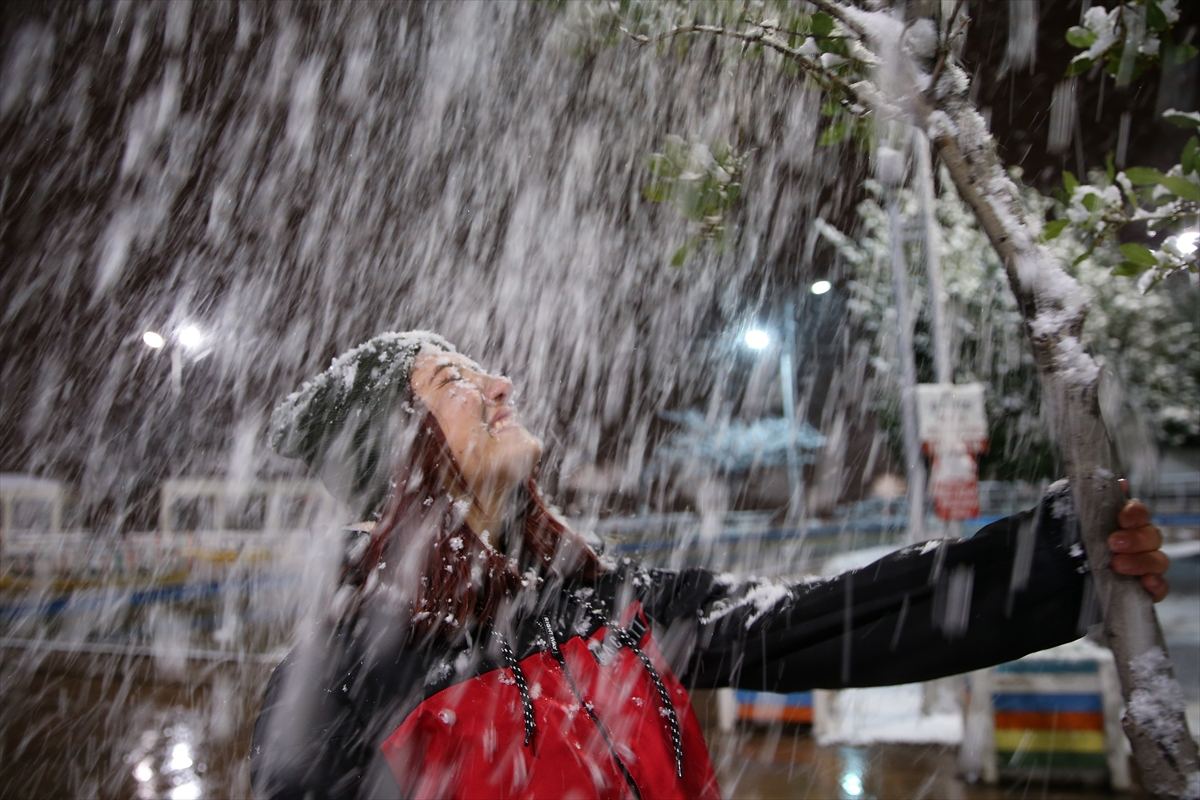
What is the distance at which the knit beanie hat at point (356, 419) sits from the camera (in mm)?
1969

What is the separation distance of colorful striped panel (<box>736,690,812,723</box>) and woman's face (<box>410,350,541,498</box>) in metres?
4.76

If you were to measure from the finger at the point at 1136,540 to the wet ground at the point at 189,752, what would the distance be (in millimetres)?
3981

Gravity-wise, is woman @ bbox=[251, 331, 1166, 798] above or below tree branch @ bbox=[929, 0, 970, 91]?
below

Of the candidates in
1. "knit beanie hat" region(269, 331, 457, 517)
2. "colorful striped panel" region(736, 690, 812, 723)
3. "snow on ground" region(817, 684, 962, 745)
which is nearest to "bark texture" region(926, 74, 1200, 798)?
"knit beanie hat" region(269, 331, 457, 517)

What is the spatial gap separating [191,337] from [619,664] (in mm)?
36650

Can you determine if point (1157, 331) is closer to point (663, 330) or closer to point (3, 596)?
point (3, 596)

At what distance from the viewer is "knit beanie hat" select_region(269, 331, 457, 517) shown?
1.97 metres

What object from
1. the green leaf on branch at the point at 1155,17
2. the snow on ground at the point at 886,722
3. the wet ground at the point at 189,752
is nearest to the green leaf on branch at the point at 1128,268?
the green leaf on branch at the point at 1155,17

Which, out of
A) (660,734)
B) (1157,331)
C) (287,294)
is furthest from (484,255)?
(660,734)

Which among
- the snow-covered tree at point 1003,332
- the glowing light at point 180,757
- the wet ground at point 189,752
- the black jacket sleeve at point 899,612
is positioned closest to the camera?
the black jacket sleeve at point 899,612

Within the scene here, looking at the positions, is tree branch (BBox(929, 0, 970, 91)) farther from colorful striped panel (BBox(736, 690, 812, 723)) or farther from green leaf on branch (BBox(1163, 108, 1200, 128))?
colorful striped panel (BBox(736, 690, 812, 723))

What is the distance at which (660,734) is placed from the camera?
67.6 inches

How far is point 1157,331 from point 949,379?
512 inches

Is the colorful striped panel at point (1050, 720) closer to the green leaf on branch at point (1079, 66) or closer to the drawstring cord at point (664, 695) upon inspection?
the drawstring cord at point (664, 695)
